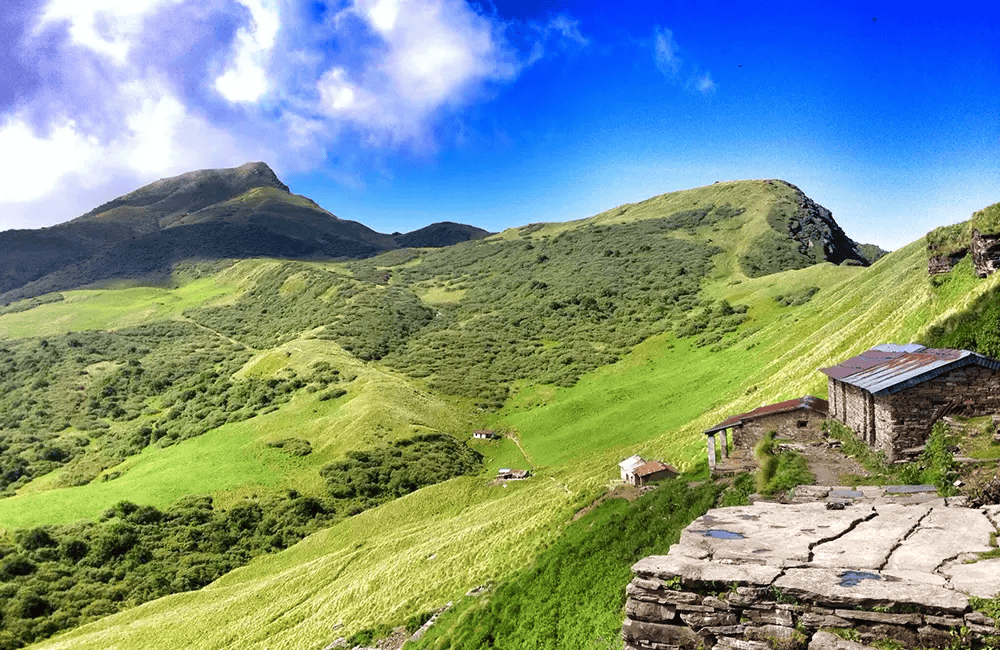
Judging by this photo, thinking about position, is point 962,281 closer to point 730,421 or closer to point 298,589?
point 730,421

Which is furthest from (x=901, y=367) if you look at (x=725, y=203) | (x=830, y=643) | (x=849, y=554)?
(x=725, y=203)

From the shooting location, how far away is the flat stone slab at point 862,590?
24.9 feet

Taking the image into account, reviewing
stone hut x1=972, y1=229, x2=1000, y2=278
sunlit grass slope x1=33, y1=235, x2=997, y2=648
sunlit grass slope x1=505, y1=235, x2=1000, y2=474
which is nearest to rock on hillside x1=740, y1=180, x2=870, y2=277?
sunlit grass slope x1=505, y1=235, x2=1000, y2=474

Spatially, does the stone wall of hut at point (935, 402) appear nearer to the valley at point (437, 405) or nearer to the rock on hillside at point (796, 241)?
the valley at point (437, 405)

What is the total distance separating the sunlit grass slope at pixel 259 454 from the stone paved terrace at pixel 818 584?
177 ft

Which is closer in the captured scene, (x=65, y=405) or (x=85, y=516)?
(x=85, y=516)

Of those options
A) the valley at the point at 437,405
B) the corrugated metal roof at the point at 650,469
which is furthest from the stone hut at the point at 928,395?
the corrugated metal roof at the point at 650,469

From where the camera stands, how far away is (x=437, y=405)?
7919 cm

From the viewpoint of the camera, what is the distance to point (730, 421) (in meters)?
24.9

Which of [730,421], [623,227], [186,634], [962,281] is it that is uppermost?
[623,227]

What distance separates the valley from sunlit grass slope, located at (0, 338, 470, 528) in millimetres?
416

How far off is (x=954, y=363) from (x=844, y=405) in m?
4.91

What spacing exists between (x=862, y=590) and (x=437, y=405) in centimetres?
7261

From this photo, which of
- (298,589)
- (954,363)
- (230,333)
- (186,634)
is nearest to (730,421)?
(954,363)
